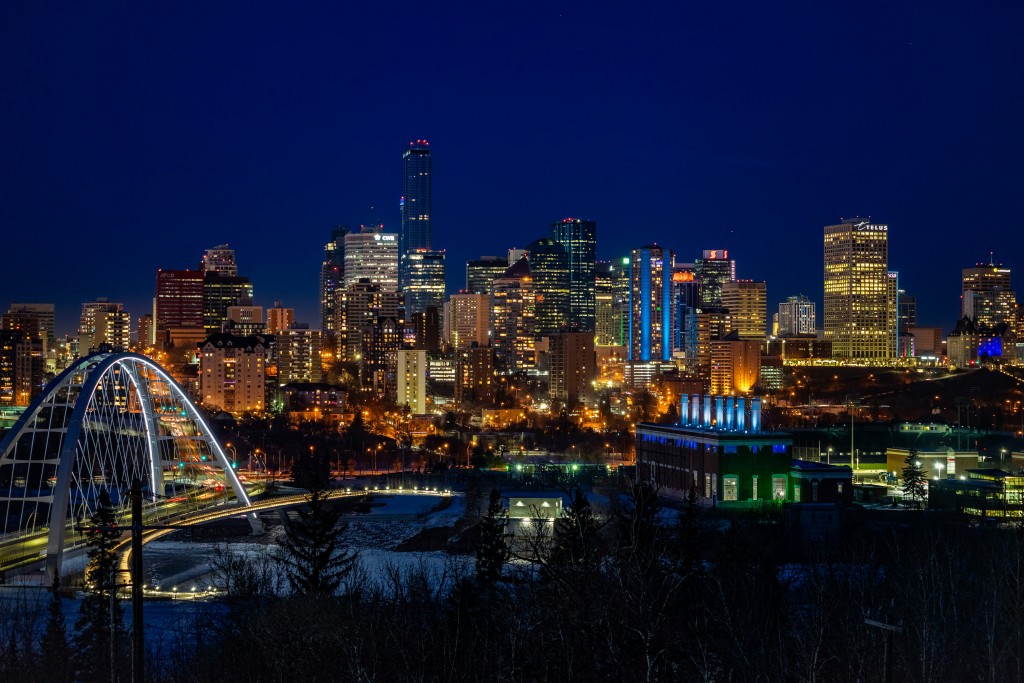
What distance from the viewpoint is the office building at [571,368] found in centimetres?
14262

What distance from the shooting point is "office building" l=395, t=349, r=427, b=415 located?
130 m

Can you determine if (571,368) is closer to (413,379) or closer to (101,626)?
(413,379)

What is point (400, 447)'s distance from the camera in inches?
3634

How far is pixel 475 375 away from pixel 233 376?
27.9m

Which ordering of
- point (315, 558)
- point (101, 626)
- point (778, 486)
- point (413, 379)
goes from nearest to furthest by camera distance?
1. point (101, 626)
2. point (315, 558)
3. point (778, 486)
4. point (413, 379)

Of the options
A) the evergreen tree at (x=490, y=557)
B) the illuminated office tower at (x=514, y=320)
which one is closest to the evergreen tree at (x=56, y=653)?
the evergreen tree at (x=490, y=557)

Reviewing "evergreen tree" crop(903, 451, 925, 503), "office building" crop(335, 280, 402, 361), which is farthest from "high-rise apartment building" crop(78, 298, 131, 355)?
"evergreen tree" crop(903, 451, 925, 503)

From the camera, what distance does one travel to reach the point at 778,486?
169 ft

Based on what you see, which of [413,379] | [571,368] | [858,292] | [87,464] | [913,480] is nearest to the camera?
[87,464]

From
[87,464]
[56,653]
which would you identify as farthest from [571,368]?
[56,653]

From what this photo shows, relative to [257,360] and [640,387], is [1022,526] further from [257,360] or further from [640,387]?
[640,387]

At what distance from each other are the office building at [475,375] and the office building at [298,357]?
20026 mm

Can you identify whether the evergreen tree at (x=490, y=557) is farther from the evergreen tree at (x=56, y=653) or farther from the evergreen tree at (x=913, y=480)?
the evergreen tree at (x=913, y=480)

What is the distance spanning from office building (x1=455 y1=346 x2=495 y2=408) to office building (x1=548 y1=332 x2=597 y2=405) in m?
7.04
